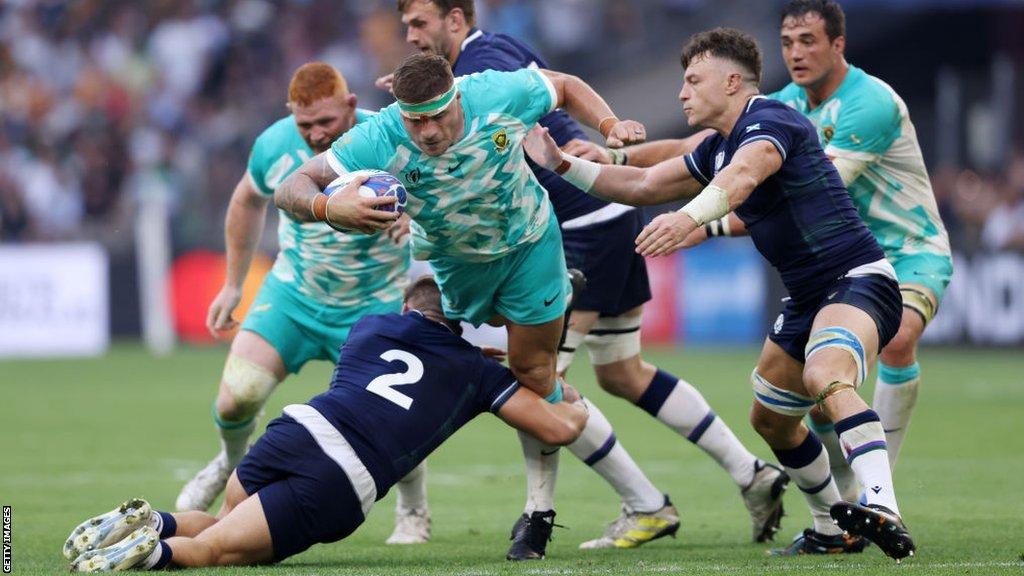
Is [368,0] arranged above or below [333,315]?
above

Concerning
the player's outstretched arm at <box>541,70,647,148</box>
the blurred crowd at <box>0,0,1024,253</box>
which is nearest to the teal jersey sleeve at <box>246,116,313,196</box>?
the player's outstretched arm at <box>541,70,647,148</box>

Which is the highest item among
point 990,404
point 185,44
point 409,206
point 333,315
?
point 185,44

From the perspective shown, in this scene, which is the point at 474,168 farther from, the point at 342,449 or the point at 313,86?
the point at 313,86

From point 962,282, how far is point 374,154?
1490cm

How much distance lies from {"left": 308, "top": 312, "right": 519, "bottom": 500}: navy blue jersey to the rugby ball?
0.77 m

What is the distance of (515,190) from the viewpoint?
7020mm

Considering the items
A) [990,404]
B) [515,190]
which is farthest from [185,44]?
[515,190]

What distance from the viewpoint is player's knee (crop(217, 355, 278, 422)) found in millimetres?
8344

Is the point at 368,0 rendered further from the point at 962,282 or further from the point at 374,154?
the point at 374,154

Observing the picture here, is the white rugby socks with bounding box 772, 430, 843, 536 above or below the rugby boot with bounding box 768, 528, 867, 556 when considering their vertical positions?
above

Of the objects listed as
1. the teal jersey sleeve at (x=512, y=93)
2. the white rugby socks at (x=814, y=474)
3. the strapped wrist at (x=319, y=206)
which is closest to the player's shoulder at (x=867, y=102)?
the white rugby socks at (x=814, y=474)

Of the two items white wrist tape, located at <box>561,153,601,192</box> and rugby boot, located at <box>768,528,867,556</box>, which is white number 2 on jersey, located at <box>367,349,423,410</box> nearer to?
white wrist tape, located at <box>561,153,601,192</box>

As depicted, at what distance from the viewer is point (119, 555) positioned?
6254 mm

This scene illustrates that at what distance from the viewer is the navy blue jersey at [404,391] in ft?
21.9
